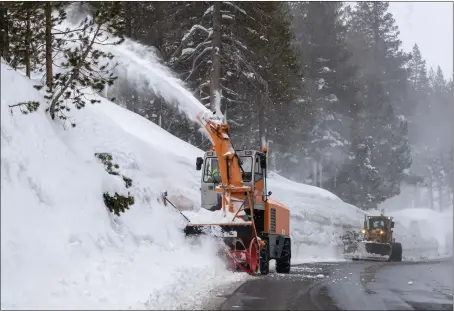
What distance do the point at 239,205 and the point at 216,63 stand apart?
12.7 meters

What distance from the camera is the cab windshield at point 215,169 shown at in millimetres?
16469

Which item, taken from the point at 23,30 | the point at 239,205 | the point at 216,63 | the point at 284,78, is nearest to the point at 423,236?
the point at 284,78

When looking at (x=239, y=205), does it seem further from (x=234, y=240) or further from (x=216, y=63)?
(x=216, y=63)

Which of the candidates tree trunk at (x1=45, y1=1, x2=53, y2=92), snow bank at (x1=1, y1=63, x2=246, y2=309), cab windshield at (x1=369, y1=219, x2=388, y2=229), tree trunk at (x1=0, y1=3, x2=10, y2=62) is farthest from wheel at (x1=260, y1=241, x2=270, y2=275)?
cab windshield at (x1=369, y1=219, x2=388, y2=229)

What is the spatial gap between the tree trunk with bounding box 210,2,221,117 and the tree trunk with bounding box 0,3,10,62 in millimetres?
13677

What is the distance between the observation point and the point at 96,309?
8055 mm

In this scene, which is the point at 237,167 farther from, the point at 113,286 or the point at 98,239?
the point at 113,286

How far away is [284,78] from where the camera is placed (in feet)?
104

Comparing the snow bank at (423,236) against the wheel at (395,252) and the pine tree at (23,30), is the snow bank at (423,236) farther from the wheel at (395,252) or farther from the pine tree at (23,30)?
the pine tree at (23,30)

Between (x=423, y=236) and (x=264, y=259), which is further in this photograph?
(x=423, y=236)

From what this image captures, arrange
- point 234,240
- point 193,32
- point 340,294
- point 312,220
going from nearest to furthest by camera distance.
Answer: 1. point 340,294
2. point 234,240
3. point 193,32
4. point 312,220

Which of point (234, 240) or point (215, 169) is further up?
point (215, 169)

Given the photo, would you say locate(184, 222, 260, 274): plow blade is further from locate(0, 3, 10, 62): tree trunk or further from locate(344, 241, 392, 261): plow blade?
locate(344, 241, 392, 261): plow blade

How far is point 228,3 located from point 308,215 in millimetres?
12143
